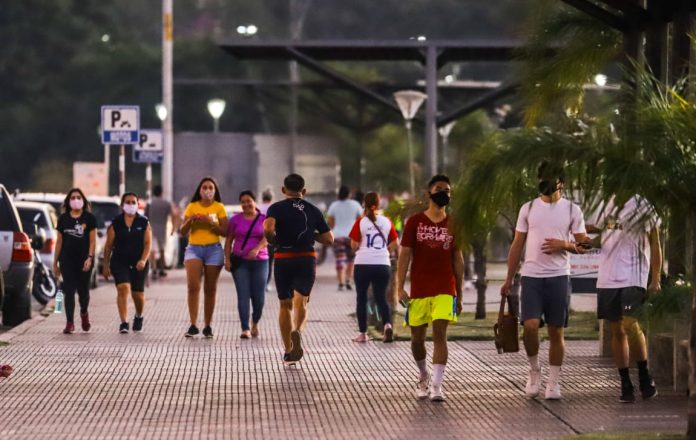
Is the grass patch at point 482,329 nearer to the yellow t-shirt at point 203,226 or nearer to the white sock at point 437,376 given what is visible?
the yellow t-shirt at point 203,226

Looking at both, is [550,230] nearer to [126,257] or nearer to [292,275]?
[292,275]

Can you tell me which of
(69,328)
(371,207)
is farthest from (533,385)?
(69,328)

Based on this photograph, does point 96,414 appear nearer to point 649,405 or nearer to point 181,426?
point 181,426

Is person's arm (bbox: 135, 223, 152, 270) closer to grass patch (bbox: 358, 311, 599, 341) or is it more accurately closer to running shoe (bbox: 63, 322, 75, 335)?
running shoe (bbox: 63, 322, 75, 335)

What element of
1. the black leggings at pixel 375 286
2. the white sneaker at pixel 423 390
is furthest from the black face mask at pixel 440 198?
the black leggings at pixel 375 286

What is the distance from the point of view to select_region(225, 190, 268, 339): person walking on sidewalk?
1850 cm

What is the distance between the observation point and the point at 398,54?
33469 millimetres

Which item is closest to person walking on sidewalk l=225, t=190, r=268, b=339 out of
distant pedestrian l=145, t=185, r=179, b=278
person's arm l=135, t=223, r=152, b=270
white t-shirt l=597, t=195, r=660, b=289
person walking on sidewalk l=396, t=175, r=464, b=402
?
person's arm l=135, t=223, r=152, b=270

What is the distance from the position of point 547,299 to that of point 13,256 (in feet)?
31.2

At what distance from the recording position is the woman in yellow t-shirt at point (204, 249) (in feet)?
61.3

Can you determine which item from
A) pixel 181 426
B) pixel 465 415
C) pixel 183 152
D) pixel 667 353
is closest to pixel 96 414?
pixel 181 426

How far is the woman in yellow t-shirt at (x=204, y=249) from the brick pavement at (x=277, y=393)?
1.23ft

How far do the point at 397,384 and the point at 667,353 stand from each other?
2078 millimetres

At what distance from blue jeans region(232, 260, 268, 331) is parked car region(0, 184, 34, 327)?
11.2 ft
